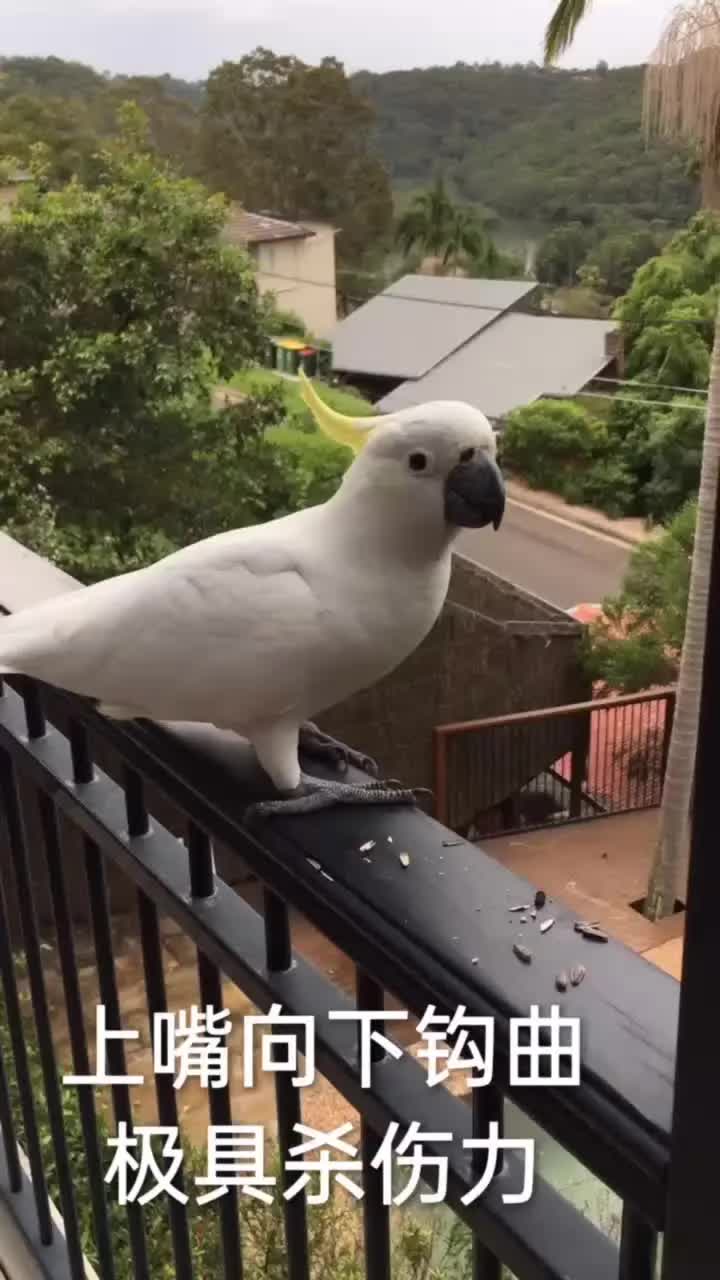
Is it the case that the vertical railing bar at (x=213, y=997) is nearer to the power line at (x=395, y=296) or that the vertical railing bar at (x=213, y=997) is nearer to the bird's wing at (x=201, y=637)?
the bird's wing at (x=201, y=637)

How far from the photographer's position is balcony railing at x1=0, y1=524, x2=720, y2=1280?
312 mm

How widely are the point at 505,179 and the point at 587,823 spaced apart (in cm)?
334

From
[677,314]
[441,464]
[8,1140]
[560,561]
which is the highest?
[441,464]

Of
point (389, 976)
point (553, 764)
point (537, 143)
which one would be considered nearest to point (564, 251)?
point (537, 143)

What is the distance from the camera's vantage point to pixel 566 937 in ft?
1.28

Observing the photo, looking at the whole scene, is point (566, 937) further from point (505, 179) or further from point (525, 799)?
point (525, 799)

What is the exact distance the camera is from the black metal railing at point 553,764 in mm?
4156

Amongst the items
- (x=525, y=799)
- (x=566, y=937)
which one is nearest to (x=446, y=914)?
(x=566, y=937)

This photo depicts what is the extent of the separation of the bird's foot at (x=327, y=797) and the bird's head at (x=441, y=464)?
126 millimetres

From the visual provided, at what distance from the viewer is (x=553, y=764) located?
178 inches

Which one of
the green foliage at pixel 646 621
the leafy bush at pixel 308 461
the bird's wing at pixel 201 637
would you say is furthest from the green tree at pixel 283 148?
the bird's wing at pixel 201 637

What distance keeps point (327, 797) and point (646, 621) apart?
13.5 feet

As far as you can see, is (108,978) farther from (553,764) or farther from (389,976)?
(553,764)

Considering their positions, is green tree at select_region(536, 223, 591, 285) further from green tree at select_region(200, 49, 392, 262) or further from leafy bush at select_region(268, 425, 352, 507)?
green tree at select_region(200, 49, 392, 262)
